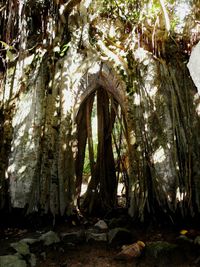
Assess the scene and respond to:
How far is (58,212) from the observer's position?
4203 millimetres

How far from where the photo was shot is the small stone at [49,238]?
3.45 metres

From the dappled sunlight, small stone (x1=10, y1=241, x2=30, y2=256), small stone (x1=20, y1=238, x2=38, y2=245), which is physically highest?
the dappled sunlight

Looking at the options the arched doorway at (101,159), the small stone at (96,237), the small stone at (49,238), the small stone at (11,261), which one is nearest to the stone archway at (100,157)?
the arched doorway at (101,159)

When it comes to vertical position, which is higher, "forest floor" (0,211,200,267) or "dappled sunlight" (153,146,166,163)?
"dappled sunlight" (153,146,166,163)

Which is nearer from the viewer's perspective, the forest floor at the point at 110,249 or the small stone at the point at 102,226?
the forest floor at the point at 110,249

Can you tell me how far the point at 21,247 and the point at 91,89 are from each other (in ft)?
8.77

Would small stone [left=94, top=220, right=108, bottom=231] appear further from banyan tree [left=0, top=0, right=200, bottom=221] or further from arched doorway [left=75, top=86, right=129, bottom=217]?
arched doorway [left=75, top=86, right=129, bottom=217]

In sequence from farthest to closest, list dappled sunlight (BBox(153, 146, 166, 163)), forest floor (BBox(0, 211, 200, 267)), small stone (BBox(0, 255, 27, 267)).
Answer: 1. dappled sunlight (BBox(153, 146, 166, 163))
2. forest floor (BBox(0, 211, 200, 267))
3. small stone (BBox(0, 255, 27, 267))

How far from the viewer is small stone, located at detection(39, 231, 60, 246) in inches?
136

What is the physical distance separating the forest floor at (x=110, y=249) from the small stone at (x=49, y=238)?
0.04 metres

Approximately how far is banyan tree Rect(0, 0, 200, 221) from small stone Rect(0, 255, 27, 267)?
1218 millimetres

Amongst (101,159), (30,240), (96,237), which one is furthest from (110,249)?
(101,159)

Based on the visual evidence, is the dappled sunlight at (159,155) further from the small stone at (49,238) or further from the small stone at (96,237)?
the small stone at (49,238)

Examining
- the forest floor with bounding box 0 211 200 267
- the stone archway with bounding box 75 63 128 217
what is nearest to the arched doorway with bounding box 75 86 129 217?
the stone archway with bounding box 75 63 128 217
